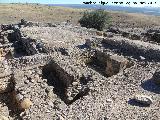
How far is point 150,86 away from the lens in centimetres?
1390

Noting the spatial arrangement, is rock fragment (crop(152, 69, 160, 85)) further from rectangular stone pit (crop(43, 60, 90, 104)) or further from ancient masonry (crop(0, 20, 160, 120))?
rectangular stone pit (crop(43, 60, 90, 104))

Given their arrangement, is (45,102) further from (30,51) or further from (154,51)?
(30,51)

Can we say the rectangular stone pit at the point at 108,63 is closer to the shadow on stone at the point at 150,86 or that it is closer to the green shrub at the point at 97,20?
the shadow on stone at the point at 150,86

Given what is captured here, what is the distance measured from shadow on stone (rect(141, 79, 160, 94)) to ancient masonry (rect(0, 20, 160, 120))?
551mm

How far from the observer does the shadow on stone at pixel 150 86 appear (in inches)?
536

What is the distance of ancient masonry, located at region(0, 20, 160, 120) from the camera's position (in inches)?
511

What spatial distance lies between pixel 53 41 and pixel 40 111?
11.5 meters

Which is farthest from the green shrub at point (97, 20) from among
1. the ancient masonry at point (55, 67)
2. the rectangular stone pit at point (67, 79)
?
the rectangular stone pit at point (67, 79)

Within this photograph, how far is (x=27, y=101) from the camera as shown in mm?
12555

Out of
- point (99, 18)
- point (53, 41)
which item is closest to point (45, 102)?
point (53, 41)

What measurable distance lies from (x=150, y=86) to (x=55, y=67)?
5.91 meters

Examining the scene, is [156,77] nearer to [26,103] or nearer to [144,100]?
[144,100]

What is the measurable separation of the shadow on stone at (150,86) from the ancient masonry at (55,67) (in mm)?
551

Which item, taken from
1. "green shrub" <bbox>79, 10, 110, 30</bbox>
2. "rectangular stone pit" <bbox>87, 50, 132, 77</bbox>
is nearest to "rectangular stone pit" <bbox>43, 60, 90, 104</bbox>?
"rectangular stone pit" <bbox>87, 50, 132, 77</bbox>
